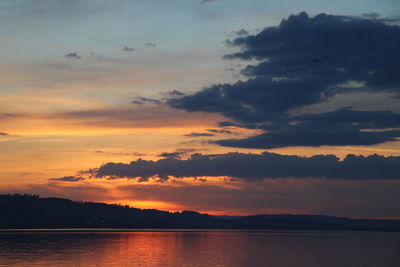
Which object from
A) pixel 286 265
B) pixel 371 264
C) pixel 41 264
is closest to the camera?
pixel 41 264

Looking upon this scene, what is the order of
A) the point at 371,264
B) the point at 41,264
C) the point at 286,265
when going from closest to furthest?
1. the point at 41,264
2. the point at 286,265
3. the point at 371,264

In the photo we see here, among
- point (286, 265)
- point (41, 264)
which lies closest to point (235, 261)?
point (286, 265)

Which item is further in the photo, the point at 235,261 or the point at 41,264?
the point at 235,261

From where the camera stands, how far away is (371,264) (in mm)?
136875

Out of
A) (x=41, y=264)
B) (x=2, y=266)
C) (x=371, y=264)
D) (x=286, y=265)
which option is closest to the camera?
(x=2, y=266)

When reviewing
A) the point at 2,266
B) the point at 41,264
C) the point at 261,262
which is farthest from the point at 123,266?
the point at 261,262

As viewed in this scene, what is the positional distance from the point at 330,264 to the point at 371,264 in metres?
11.8

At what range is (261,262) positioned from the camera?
135000 mm

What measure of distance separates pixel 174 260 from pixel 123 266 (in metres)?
20.1

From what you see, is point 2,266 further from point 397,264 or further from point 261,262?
point 397,264

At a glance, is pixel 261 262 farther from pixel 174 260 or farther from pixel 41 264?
pixel 41 264

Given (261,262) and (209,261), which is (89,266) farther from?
(261,262)

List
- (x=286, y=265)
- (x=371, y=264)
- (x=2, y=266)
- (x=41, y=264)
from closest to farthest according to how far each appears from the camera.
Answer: (x=2, y=266)
(x=41, y=264)
(x=286, y=265)
(x=371, y=264)

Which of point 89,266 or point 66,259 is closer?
point 89,266
